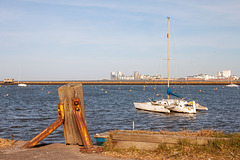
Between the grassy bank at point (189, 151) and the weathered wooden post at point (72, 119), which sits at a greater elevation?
the weathered wooden post at point (72, 119)

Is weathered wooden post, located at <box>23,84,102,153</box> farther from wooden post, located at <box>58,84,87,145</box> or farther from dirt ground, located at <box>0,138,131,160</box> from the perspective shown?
dirt ground, located at <box>0,138,131,160</box>

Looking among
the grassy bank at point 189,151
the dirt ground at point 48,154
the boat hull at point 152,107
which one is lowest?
the boat hull at point 152,107

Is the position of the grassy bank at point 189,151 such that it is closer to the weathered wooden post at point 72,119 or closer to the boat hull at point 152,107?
the weathered wooden post at point 72,119

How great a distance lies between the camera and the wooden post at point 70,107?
9.23 metres

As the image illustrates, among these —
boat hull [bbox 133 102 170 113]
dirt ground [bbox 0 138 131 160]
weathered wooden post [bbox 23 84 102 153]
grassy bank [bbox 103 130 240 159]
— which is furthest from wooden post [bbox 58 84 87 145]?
boat hull [bbox 133 102 170 113]

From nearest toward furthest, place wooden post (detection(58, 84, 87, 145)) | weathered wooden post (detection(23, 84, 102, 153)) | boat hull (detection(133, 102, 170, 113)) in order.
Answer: weathered wooden post (detection(23, 84, 102, 153)) → wooden post (detection(58, 84, 87, 145)) → boat hull (detection(133, 102, 170, 113))

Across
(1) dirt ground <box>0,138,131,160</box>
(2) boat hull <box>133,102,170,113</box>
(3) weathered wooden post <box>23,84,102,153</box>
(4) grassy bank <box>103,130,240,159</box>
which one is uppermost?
(3) weathered wooden post <box>23,84,102,153</box>

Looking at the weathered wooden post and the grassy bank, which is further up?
the weathered wooden post

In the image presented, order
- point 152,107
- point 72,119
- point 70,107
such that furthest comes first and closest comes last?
point 152,107 → point 72,119 → point 70,107

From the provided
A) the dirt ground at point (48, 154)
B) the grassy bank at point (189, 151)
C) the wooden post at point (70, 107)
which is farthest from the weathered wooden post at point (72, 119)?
the grassy bank at point (189, 151)

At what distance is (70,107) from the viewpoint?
30.4ft

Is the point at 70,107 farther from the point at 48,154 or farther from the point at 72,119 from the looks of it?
the point at 48,154

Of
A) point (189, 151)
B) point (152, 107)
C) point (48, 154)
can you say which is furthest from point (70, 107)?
point (152, 107)

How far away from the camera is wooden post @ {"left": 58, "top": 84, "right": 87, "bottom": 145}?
30.3 feet
